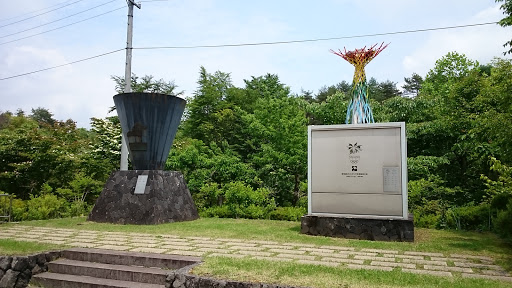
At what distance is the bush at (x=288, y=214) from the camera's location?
9.98m

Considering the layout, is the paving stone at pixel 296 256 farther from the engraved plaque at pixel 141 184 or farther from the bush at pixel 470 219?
the bush at pixel 470 219

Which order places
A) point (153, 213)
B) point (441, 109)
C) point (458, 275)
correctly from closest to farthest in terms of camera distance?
point (458, 275)
point (153, 213)
point (441, 109)

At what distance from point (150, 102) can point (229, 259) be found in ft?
17.3

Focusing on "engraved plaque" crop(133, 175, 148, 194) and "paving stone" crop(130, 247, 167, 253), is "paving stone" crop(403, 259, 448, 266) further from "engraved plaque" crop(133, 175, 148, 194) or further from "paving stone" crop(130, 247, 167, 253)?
"engraved plaque" crop(133, 175, 148, 194)

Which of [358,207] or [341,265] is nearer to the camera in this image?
[341,265]

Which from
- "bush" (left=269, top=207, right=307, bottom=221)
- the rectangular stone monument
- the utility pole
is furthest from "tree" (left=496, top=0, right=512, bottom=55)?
the utility pole

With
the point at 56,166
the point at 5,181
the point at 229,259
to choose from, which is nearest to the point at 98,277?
the point at 229,259

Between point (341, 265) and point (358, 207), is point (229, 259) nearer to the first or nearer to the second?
point (341, 265)

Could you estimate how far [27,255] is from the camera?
506 centimetres

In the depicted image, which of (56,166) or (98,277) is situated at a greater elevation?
(56,166)

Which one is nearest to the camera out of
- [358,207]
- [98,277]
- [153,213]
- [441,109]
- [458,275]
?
[458,275]

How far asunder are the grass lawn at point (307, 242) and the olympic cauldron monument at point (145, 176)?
409 mm

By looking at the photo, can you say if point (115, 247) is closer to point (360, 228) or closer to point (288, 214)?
point (360, 228)

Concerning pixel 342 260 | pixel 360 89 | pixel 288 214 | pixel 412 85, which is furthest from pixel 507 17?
pixel 412 85
